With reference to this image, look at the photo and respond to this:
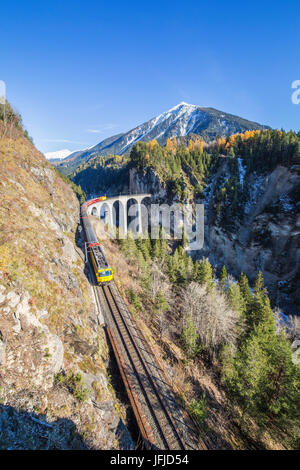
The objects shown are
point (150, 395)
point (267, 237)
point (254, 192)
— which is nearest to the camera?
point (150, 395)

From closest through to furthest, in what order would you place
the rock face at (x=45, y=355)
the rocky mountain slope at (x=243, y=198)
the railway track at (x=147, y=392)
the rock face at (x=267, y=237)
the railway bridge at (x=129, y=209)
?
the rock face at (x=45, y=355)
the railway track at (x=147, y=392)
the rock face at (x=267, y=237)
the rocky mountain slope at (x=243, y=198)
the railway bridge at (x=129, y=209)

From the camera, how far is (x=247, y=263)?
5875 centimetres

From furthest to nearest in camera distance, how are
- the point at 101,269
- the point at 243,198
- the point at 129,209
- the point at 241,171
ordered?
the point at 129,209 → the point at 241,171 → the point at 243,198 → the point at 101,269

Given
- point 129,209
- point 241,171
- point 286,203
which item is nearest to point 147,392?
point 286,203

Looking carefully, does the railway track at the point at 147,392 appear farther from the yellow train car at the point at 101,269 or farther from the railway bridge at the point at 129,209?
the railway bridge at the point at 129,209

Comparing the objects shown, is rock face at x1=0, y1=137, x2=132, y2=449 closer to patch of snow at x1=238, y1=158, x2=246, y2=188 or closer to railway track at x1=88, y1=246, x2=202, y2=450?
railway track at x1=88, y1=246, x2=202, y2=450

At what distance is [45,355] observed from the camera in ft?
33.8

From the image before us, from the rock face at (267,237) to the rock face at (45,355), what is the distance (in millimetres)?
50790

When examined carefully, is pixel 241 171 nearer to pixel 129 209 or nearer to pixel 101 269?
pixel 129 209

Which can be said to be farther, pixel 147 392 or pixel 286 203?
Answer: pixel 286 203

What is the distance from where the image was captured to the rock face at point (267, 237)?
5028 centimetres

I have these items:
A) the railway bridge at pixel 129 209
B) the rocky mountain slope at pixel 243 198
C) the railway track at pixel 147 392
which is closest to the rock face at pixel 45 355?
the railway track at pixel 147 392

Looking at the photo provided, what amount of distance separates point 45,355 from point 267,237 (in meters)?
61.1
